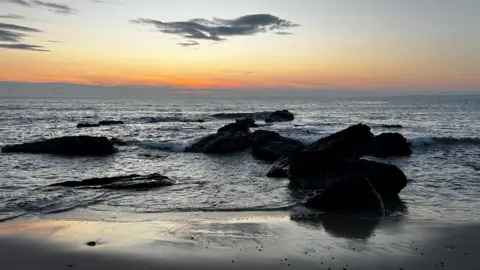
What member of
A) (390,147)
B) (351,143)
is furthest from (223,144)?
(351,143)

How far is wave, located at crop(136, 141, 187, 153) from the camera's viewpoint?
3241cm

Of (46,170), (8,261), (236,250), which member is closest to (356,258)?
(236,250)

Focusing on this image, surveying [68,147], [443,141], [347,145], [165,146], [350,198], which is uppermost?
[347,145]

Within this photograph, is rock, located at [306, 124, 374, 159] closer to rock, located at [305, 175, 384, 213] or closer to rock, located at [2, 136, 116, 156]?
rock, located at [305, 175, 384, 213]

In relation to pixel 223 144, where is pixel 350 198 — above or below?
above

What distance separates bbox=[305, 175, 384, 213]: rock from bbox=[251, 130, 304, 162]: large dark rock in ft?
36.1

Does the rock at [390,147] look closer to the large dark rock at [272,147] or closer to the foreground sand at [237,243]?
the large dark rock at [272,147]

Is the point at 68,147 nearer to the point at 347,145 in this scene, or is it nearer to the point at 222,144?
the point at 222,144

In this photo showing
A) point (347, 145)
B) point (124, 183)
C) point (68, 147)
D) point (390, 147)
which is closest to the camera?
point (124, 183)

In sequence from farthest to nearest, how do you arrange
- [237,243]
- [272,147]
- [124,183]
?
1. [272,147]
2. [124,183]
3. [237,243]

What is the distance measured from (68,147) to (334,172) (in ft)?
62.7

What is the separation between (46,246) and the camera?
966cm

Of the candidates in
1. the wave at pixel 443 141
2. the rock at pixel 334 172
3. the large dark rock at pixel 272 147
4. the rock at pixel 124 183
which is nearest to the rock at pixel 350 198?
the rock at pixel 334 172

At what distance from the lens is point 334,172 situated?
1753cm
